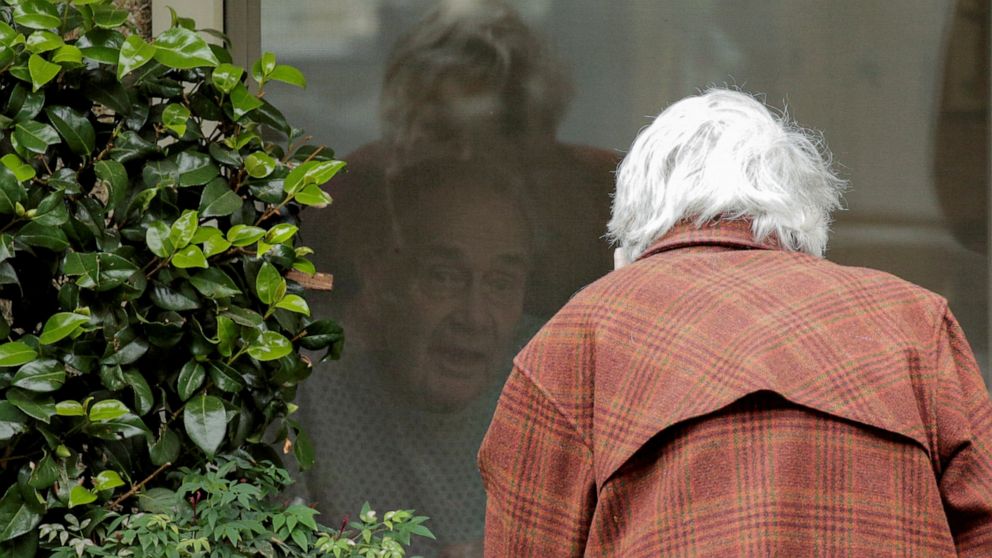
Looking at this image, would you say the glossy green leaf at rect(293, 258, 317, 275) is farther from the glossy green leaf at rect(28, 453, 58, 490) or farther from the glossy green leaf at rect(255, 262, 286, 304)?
the glossy green leaf at rect(28, 453, 58, 490)

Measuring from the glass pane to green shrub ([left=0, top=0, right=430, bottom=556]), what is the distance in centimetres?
76

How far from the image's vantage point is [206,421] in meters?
2.30

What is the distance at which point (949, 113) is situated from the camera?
3.34 meters

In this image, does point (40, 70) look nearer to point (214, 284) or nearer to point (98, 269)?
point (98, 269)

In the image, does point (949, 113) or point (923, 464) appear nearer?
point (923, 464)

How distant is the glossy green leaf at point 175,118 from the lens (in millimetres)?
2416

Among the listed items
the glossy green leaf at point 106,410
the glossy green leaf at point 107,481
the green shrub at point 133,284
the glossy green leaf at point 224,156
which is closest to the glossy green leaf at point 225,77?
the green shrub at point 133,284

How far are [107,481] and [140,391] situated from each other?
187 mm

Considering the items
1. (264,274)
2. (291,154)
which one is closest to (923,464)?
(264,274)

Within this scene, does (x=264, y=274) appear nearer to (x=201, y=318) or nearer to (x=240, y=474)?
(x=201, y=318)

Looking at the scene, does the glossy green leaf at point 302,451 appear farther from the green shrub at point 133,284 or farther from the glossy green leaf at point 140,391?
the glossy green leaf at point 140,391

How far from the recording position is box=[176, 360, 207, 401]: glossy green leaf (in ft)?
7.59

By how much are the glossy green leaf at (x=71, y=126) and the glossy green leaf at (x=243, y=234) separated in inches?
13.3

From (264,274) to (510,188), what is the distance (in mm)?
1099
